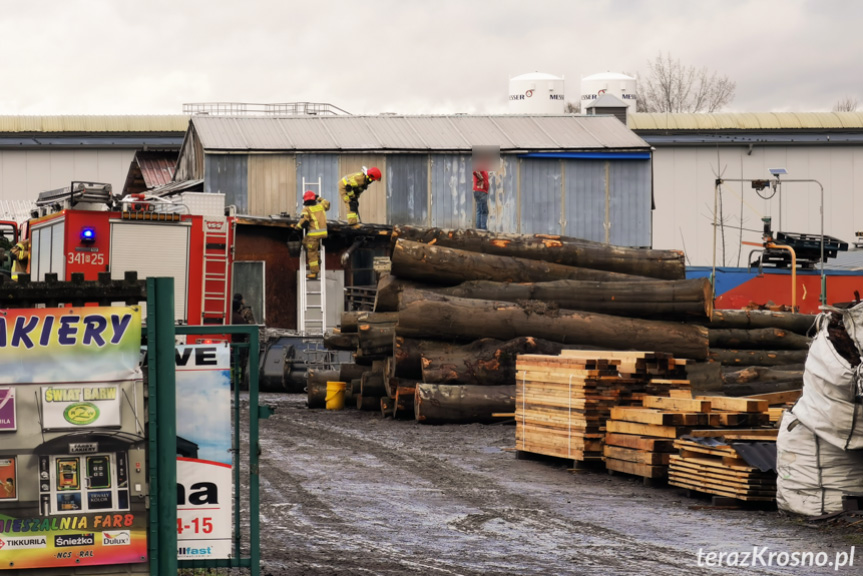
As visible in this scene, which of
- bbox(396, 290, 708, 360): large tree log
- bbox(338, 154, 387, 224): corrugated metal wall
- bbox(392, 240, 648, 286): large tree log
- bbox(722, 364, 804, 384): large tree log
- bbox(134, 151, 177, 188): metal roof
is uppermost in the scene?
bbox(134, 151, 177, 188): metal roof

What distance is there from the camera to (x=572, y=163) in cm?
3628

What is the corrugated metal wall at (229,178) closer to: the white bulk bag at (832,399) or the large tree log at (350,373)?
the large tree log at (350,373)

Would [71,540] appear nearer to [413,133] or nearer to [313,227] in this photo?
[313,227]

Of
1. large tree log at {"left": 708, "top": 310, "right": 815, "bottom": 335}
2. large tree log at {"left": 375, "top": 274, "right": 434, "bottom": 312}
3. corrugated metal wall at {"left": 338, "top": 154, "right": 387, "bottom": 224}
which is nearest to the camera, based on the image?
large tree log at {"left": 375, "top": 274, "right": 434, "bottom": 312}

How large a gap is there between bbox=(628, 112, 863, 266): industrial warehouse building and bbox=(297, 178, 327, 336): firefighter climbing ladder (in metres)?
19.7

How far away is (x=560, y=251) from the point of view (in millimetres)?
20500

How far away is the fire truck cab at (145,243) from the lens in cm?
1952

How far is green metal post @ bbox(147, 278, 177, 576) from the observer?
5930 millimetres

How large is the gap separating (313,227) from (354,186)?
1.87m

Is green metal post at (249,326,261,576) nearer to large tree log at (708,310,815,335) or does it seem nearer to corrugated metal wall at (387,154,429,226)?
large tree log at (708,310,815,335)

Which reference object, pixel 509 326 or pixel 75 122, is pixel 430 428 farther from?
pixel 75 122

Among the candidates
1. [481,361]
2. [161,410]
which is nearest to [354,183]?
[481,361]

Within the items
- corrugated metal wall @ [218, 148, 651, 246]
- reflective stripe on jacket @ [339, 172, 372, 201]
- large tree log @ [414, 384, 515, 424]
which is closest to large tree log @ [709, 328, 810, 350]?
large tree log @ [414, 384, 515, 424]

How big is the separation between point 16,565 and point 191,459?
103 cm
